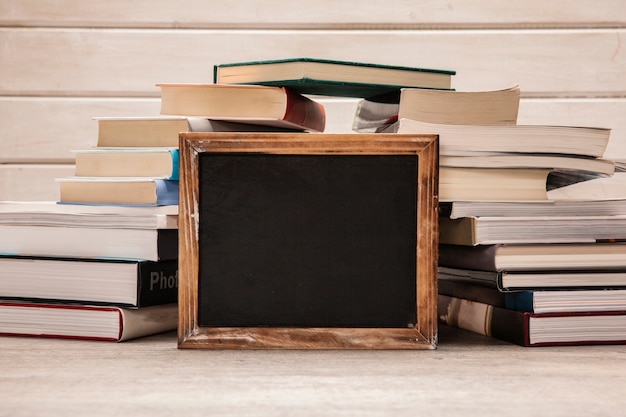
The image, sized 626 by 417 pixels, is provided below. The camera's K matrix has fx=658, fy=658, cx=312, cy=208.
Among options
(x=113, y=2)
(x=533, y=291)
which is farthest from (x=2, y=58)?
(x=533, y=291)

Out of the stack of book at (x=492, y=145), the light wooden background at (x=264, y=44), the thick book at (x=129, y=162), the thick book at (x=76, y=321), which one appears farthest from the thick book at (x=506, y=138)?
the light wooden background at (x=264, y=44)

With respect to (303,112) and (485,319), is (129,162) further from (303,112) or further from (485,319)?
(485,319)

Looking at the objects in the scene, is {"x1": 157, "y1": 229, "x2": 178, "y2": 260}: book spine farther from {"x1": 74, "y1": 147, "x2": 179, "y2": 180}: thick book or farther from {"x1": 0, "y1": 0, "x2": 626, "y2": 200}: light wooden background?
{"x1": 0, "y1": 0, "x2": 626, "y2": 200}: light wooden background

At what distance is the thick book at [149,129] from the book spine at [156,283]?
18cm

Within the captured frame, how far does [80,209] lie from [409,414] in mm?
586

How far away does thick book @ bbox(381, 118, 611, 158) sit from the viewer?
2.92 feet

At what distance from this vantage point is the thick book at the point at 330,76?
0.92 m

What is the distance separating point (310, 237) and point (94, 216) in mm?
312

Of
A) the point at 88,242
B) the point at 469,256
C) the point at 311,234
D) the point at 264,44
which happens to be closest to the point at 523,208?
the point at 469,256

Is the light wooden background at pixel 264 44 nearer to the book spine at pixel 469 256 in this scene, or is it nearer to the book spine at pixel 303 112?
the book spine at pixel 303 112

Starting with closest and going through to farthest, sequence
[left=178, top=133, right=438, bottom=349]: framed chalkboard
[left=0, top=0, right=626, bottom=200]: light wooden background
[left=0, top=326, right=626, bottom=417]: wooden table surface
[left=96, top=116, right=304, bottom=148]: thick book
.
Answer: [left=0, top=326, right=626, bottom=417]: wooden table surface → [left=178, top=133, right=438, bottom=349]: framed chalkboard → [left=96, top=116, right=304, bottom=148]: thick book → [left=0, top=0, right=626, bottom=200]: light wooden background

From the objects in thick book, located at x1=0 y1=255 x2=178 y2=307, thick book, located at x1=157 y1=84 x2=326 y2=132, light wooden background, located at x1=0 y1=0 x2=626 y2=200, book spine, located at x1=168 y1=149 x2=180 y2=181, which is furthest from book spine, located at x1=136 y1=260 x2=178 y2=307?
light wooden background, located at x1=0 y1=0 x2=626 y2=200

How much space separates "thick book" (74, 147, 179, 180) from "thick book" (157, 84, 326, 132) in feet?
0.23

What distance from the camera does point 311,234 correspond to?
870 mm
